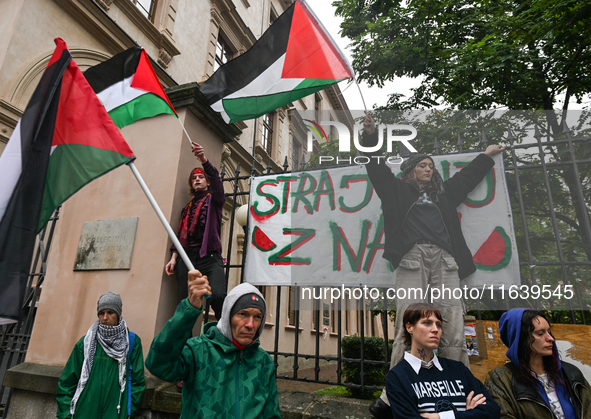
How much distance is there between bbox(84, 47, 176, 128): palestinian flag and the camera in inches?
131

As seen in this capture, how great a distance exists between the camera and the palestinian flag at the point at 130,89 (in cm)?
333

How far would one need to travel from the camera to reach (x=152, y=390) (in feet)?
10.3

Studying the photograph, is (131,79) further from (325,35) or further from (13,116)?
(13,116)

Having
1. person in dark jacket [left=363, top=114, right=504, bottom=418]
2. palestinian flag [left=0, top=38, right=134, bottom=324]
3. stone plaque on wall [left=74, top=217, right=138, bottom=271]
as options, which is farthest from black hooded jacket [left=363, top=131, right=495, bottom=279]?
stone plaque on wall [left=74, top=217, right=138, bottom=271]

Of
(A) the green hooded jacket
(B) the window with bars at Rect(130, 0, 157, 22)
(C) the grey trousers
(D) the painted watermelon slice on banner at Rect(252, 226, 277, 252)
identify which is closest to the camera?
(C) the grey trousers

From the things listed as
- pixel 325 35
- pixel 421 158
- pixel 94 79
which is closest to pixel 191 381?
pixel 421 158

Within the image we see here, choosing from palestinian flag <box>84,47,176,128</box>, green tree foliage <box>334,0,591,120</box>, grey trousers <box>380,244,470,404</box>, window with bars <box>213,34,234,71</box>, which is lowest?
grey trousers <box>380,244,470,404</box>

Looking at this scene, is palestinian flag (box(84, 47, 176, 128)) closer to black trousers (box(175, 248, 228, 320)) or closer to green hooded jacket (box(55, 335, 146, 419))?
black trousers (box(175, 248, 228, 320))

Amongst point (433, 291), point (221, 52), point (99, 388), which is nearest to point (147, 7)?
point (221, 52)

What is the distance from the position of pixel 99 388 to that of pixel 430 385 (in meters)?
2.48

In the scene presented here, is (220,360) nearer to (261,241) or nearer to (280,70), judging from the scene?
(261,241)

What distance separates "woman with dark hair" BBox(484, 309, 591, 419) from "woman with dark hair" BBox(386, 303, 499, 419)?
209 millimetres

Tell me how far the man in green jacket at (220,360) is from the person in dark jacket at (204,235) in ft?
4.01

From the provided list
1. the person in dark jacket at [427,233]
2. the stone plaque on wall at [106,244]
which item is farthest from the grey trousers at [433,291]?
the stone plaque on wall at [106,244]
